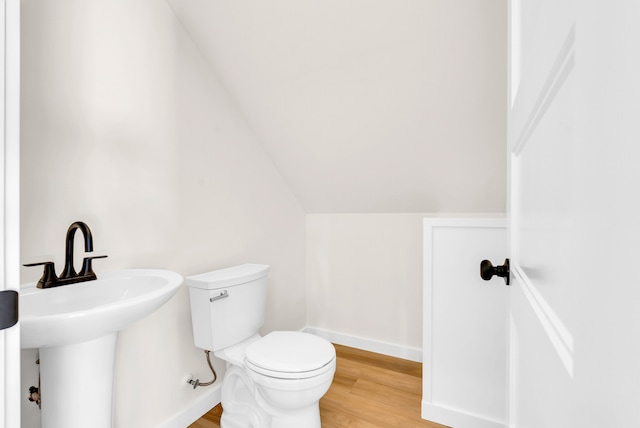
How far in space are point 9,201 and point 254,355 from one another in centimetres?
111

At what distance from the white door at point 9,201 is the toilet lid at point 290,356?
2.88 ft

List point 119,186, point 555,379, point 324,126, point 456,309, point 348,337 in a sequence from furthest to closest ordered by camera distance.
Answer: point 348,337 < point 324,126 < point 456,309 < point 119,186 < point 555,379

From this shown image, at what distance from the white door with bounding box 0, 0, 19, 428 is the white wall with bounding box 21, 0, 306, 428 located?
0.46 metres

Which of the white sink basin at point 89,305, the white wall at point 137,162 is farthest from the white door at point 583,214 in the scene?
the white wall at point 137,162

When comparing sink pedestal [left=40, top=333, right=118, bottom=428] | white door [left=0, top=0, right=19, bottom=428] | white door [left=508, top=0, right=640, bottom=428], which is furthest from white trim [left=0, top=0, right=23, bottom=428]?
white door [left=508, top=0, right=640, bottom=428]

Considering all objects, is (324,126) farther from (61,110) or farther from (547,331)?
(547,331)

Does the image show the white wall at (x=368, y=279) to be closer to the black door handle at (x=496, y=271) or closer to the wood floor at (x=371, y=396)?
the wood floor at (x=371, y=396)

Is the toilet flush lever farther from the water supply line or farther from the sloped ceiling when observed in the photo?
the sloped ceiling

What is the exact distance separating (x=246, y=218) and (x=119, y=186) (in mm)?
794

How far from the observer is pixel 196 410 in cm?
170

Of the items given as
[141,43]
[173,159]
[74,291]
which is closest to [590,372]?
[74,291]

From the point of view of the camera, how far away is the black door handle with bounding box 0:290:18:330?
550 mm

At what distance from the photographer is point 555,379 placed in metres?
0.37

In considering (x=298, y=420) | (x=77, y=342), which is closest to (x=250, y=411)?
(x=298, y=420)
